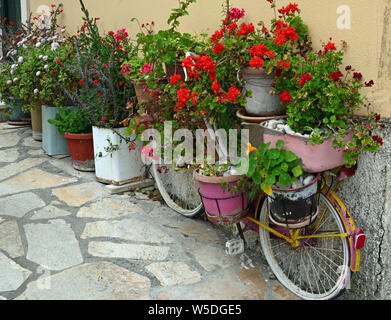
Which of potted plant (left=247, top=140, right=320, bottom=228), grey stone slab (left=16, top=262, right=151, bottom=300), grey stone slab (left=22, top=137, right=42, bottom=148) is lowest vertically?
grey stone slab (left=16, top=262, right=151, bottom=300)

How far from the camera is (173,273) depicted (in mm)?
3293

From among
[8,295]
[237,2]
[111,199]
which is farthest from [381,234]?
[111,199]

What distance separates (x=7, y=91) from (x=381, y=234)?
5.10m

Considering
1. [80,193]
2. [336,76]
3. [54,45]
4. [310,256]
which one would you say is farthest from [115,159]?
[336,76]

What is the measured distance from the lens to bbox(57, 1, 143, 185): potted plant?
468cm

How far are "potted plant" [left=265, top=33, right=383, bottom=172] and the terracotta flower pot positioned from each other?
3.00 metres

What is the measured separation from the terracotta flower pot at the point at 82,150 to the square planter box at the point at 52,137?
0.56m

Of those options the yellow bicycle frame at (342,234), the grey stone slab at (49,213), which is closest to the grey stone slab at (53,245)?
the grey stone slab at (49,213)

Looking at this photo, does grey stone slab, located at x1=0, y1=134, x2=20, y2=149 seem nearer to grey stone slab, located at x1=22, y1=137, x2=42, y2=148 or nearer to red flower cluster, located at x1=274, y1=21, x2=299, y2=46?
grey stone slab, located at x1=22, y1=137, x2=42, y2=148

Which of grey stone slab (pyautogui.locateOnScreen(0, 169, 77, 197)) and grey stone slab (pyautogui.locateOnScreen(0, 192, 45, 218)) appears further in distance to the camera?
grey stone slab (pyautogui.locateOnScreen(0, 169, 77, 197))

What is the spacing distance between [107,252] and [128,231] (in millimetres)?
392

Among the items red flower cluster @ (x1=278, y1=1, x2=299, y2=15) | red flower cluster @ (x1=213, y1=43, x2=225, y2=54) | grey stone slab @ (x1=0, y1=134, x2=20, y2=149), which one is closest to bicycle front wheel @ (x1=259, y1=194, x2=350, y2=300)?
red flower cluster @ (x1=213, y1=43, x2=225, y2=54)

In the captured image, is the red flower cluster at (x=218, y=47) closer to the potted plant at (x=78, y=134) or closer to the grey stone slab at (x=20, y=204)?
the grey stone slab at (x=20, y=204)
